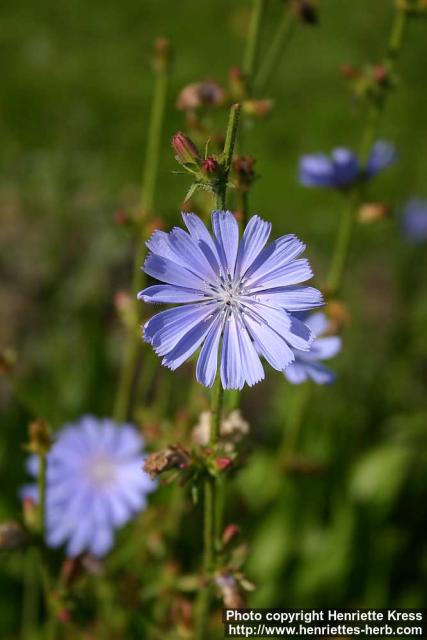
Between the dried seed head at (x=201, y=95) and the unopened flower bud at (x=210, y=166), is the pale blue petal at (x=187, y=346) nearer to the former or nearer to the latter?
the unopened flower bud at (x=210, y=166)

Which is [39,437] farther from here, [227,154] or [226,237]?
[227,154]

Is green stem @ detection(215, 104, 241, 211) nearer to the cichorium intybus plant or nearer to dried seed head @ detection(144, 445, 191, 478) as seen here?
the cichorium intybus plant

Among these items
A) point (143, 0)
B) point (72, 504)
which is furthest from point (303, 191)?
point (72, 504)

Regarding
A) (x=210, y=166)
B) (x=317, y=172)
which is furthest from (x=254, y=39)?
(x=210, y=166)

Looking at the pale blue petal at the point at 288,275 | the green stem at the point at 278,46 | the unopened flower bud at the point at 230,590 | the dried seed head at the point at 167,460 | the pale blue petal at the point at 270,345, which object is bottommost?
the unopened flower bud at the point at 230,590

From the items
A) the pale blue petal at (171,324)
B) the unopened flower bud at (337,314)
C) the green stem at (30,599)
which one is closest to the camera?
the pale blue petal at (171,324)

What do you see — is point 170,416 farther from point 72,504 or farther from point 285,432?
point 72,504

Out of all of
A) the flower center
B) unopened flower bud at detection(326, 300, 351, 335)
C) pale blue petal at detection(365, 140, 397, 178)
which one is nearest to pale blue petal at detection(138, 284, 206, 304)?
unopened flower bud at detection(326, 300, 351, 335)

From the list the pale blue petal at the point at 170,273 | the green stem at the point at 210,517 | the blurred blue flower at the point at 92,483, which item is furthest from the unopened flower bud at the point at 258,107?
the blurred blue flower at the point at 92,483
